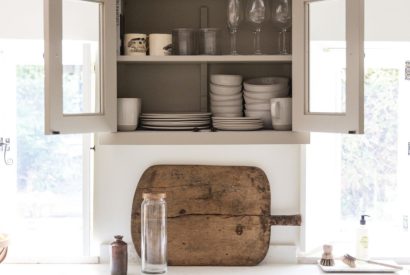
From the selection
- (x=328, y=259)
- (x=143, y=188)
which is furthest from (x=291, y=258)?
(x=143, y=188)

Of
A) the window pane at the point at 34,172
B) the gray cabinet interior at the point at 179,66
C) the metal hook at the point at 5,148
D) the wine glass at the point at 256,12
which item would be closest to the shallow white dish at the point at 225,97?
the gray cabinet interior at the point at 179,66

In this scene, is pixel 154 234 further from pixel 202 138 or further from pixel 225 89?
pixel 225 89

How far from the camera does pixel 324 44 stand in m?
2.75

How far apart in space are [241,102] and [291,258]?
747 mm

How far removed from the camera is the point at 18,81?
3.26 meters

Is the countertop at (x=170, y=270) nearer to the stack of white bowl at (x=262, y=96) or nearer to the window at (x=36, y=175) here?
the window at (x=36, y=175)

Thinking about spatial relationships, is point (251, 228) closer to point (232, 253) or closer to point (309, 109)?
point (232, 253)

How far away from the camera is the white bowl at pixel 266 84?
2.90m

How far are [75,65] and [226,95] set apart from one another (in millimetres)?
663

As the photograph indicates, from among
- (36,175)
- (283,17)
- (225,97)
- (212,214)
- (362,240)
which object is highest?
(283,17)

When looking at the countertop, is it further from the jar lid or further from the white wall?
the jar lid

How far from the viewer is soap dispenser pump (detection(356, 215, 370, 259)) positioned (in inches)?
120

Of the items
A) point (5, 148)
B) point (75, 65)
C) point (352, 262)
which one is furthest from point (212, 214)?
point (5, 148)

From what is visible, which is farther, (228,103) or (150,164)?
(150,164)
